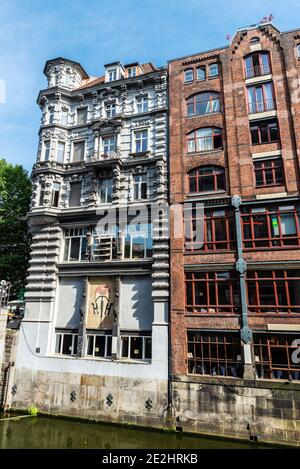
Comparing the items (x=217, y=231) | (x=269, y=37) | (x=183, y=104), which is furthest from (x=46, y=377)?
(x=269, y=37)

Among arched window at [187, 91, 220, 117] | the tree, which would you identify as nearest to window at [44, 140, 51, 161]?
the tree

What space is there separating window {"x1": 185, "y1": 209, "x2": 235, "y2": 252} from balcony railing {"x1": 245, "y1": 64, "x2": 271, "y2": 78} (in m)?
11.3

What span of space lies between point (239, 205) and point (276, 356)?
9.91 meters

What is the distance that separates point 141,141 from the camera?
82.0ft

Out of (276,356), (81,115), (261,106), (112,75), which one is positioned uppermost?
(112,75)

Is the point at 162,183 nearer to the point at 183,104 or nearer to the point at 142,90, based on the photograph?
the point at 183,104

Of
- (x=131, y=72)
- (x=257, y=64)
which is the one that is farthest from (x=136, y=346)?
(x=131, y=72)

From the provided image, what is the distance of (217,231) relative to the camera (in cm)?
2072

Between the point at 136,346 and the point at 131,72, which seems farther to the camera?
the point at 131,72

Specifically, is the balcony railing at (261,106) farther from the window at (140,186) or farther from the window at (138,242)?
the window at (138,242)

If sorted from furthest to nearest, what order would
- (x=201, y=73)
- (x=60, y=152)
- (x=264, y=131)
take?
(x=60, y=152) → (x=201, y=73) → (x=264, y=131)

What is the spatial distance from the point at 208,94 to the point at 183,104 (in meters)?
2.14

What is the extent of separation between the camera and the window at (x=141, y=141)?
2478 centimetres

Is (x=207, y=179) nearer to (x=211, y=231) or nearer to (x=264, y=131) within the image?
(x=211, y=231)
